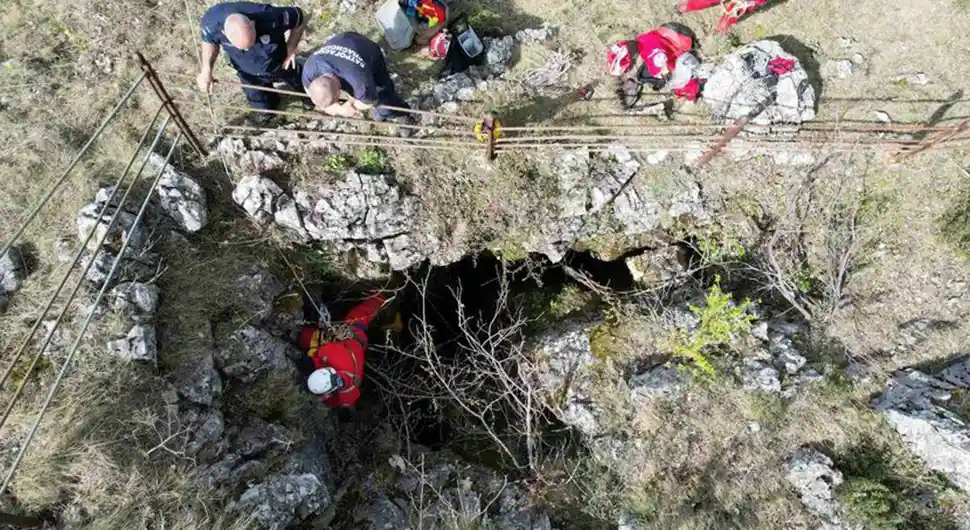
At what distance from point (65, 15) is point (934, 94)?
1032cm

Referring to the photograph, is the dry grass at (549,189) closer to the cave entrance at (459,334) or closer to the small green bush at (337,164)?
the small green bush at (337,164)

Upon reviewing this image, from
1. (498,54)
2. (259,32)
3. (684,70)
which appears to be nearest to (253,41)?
(259,32)

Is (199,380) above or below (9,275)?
below

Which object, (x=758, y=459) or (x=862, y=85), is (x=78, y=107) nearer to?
(x=758, y=459)

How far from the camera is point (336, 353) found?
6.01 meters

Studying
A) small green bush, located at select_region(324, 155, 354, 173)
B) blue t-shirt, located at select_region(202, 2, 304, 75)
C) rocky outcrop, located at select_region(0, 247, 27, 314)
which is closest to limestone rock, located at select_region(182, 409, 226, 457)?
rocky outcrop, located at select_region(0, 247, 27, 314)

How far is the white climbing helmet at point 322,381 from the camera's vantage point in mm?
5727

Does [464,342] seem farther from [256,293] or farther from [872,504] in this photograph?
[872,504]

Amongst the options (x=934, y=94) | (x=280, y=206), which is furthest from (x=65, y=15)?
(x=934, y=94)

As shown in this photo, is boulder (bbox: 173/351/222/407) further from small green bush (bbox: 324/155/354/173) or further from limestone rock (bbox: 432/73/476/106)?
limestone rock (bbox: 432/73/476/106)

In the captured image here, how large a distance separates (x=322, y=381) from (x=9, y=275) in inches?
115

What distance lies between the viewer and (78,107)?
621 cm

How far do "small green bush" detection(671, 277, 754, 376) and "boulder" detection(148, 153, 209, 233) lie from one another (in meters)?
5.17

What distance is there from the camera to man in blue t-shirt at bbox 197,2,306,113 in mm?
4902
